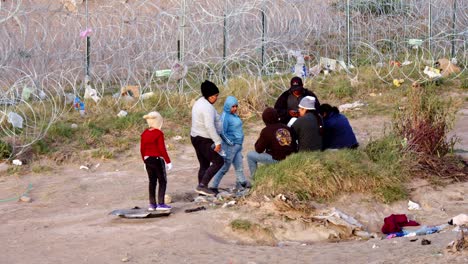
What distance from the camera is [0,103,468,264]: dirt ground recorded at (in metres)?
6.81

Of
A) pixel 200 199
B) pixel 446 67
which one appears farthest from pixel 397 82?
pixel 200 199

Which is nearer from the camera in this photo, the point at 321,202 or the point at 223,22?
the point at 321,202

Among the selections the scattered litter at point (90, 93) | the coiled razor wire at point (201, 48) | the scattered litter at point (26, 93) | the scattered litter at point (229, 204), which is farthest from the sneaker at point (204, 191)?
the scattered litter at point (90, 93)

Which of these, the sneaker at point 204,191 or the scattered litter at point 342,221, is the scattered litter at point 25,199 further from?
the scattered litter at point 342,221

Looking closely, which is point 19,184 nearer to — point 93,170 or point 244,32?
point 93,170

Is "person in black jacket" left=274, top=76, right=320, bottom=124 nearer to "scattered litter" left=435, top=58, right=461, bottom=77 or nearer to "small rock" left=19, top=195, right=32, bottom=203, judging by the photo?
"small rock" left=19, top=195, right=32, bottom=203

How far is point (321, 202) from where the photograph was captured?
841cm

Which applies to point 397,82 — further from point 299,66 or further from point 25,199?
point 25,199

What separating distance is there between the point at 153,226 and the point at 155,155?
73 centimetres

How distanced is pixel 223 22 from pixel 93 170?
16.3ft

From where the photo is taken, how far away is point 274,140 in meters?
8.92

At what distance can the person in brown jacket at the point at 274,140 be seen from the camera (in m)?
8.91

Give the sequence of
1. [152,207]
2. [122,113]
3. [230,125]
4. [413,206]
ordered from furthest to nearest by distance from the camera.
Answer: [122,113] < [230,125] < [413,206] < [152,207]

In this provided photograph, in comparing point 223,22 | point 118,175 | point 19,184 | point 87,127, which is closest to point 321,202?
point 118,175
